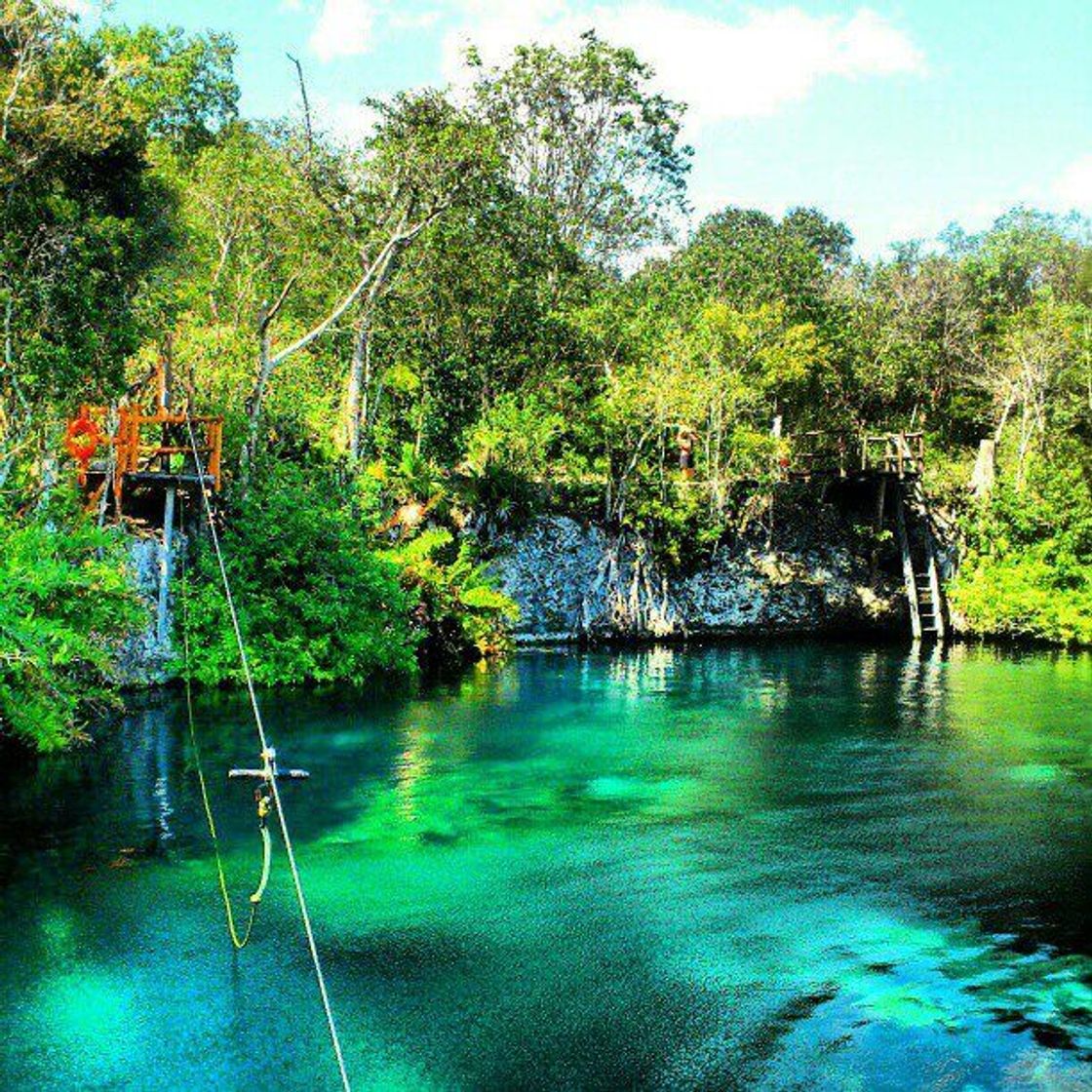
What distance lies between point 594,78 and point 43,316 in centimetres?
2536

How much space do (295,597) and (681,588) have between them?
43.5ft

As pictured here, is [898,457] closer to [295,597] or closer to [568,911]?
[295,597]

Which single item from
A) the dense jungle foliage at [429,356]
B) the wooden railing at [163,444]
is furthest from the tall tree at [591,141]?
the wooden railing at [163,444]

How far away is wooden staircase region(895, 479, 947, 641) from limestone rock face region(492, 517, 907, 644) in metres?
0.77

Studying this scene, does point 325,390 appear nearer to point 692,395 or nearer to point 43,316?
point 692,395

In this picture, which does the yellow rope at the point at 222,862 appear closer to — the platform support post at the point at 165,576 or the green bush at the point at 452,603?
the platform support post at the point at 165,576

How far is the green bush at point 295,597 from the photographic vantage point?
2148 centimetres

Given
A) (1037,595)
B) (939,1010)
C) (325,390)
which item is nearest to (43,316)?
(325,390)

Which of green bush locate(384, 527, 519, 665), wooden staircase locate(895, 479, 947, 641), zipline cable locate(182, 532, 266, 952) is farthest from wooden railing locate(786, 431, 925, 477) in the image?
zipline cable locate(182, 532, 266, 952)

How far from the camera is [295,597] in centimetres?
2211

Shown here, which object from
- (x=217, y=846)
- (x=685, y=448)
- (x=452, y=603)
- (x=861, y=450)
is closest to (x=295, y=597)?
(x=452, y=603)

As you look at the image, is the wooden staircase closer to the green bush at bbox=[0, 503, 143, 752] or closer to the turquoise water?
the turquoise water

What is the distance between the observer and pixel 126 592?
16.7m

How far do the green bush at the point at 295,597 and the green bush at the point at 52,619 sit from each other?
4120 millimetres
